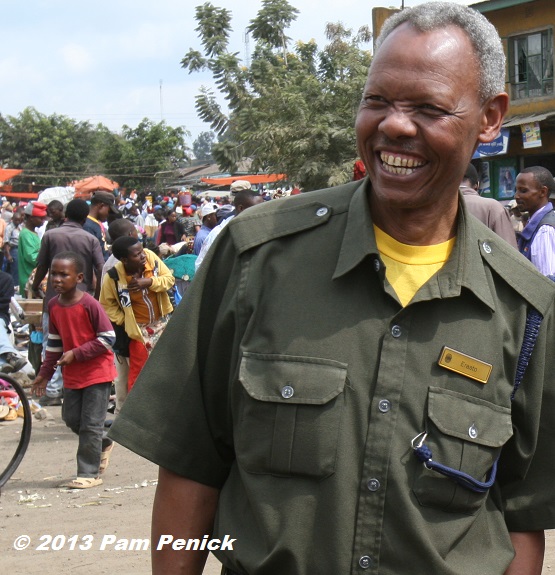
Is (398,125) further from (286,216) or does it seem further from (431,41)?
(286,216)

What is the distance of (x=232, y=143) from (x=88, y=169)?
24992 mm

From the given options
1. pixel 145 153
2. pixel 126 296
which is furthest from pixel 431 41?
pixel 145 153

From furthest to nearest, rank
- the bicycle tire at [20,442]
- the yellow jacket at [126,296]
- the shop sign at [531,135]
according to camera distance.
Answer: the shop sign at [531,135] < the yellow jacket at [126,296] < the bicycle tire at [20,442]

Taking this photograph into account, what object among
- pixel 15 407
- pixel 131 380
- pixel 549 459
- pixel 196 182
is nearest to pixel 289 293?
pixel 549 459

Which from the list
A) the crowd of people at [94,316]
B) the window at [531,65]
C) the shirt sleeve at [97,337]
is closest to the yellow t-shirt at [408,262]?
the crowd of people at [94,316]

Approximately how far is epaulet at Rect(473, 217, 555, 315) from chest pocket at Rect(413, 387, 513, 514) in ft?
0.80

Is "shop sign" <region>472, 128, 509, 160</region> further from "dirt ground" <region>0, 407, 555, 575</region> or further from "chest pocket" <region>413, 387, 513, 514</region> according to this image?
"chest pocket" <region>413, 387, 513, 514</region>

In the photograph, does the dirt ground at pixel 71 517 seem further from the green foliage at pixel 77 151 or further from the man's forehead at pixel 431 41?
the green foliage at pixel 77 151

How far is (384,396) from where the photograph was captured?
6.29 feet

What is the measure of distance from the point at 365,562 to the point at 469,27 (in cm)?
113

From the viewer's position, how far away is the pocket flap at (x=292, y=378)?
6.23 ft

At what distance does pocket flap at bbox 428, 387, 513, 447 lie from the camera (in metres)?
1.94

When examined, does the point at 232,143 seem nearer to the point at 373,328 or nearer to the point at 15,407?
the point at 15,407

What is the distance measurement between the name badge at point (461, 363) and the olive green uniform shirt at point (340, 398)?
15mm
